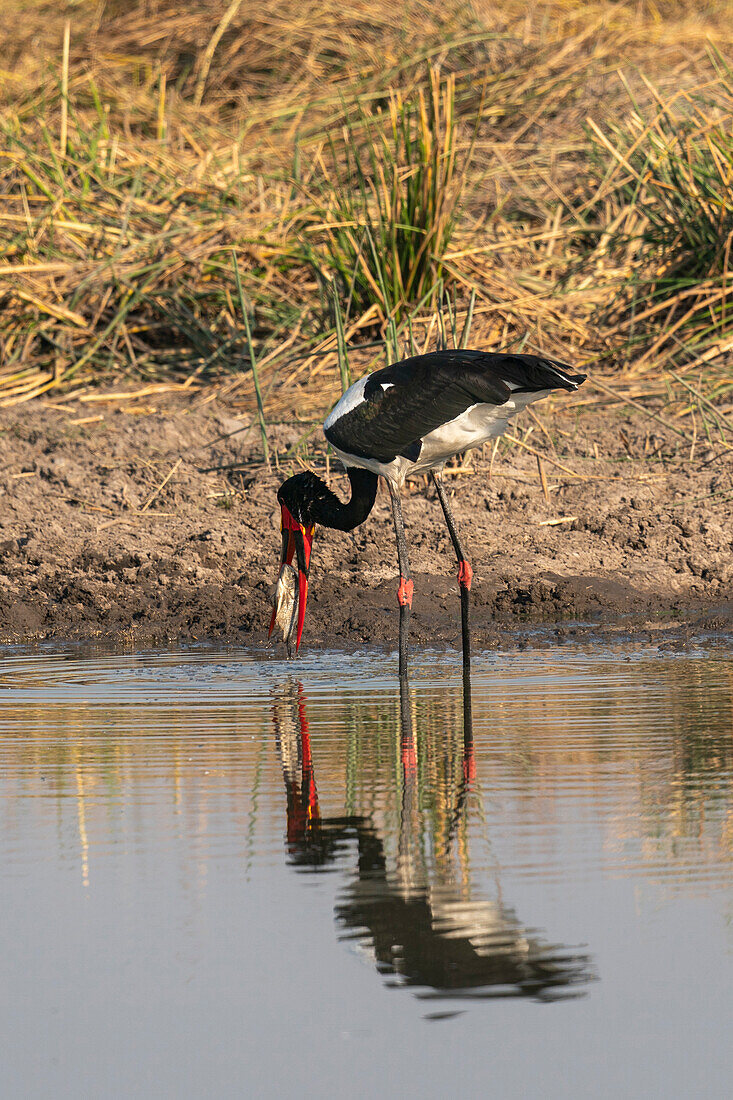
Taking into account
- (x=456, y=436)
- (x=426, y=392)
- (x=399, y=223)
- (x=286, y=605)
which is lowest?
(x=286, y=605)

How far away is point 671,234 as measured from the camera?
9.92 m

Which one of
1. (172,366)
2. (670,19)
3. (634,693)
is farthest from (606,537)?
(670,19)

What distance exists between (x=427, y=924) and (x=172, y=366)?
7.49m

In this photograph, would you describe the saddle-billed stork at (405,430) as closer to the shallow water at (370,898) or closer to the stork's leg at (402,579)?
the stork's leg at (402,579)

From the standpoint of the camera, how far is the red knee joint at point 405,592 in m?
6.86

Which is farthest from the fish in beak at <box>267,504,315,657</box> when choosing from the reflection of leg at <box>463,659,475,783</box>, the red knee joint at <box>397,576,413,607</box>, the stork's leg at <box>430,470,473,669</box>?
the reflection of leg at <box>463,659,475,783</box>

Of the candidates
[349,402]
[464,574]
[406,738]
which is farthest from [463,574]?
[406,738]

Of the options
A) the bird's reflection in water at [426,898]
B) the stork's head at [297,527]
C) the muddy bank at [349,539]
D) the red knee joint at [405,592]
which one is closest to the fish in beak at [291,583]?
the stork's head at [297,527]

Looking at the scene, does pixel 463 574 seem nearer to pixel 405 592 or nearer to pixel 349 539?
pixel 405 592

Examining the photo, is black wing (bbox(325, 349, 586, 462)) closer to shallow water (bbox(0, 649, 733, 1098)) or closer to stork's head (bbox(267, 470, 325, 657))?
stork's head (bbox(267, 470, 325, 657))

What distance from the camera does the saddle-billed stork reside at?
6359mm

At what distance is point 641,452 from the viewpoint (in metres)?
8.75

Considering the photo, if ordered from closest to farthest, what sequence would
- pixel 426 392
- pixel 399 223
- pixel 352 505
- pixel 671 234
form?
1. pixel 426 392
2. pixel 352 505
3. pixel 399 223
4. pixel 671 234

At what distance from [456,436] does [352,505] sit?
2.26 ft
